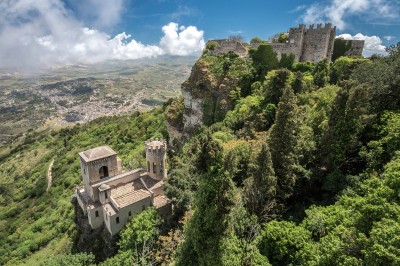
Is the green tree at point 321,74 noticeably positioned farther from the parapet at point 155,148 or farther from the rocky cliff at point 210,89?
the parapet at point 155,148

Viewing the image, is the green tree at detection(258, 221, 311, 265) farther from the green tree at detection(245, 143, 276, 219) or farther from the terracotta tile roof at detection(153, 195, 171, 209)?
the terracotta tile roof at detection(153, 195, 171, 209)

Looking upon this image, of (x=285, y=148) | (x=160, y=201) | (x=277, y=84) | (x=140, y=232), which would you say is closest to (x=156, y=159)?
(x=160, y=201)

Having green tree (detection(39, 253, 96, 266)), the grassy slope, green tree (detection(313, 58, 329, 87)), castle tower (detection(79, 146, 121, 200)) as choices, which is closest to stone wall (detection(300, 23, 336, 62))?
green tree (detection(313, 58, 329, 87))

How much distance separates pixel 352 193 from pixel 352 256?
20.6 feet

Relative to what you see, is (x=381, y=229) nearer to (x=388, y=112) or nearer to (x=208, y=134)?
(x=208, y=134)

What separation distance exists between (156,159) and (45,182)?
5151cm

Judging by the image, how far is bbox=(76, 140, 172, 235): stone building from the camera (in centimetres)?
2508

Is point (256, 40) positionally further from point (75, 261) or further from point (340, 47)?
point (75, 261)

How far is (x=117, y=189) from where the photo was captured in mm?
27312

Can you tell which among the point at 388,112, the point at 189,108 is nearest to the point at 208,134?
the point at 388,112

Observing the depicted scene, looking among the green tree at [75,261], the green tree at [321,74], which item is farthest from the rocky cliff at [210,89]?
the green tree at [75,261]

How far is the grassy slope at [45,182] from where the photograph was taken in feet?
126

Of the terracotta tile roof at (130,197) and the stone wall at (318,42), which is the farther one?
the stone wall at (318,42)

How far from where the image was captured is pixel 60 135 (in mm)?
102438
